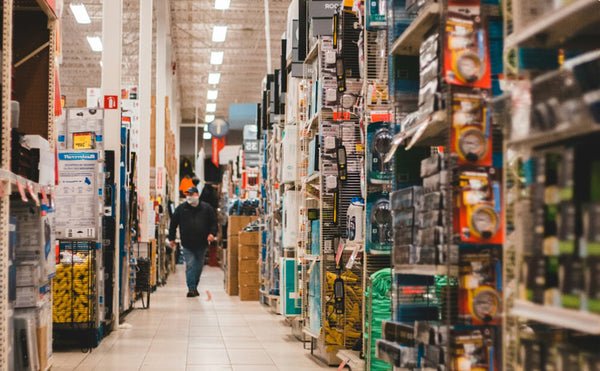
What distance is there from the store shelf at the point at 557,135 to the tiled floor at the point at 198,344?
3.69 metres

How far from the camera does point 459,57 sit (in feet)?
9.09

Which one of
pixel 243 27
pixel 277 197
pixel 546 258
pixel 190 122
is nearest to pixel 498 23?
pixel 546 258

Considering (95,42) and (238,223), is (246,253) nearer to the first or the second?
(238,223)

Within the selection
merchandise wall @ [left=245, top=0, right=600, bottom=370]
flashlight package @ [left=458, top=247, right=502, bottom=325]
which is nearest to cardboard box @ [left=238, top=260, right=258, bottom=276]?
merchandise wall @ [left=245, top=0, right=600, bottom=370]

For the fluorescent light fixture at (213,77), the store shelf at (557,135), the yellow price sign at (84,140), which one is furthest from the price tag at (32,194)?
the fluorescent light fixture at (213,77)

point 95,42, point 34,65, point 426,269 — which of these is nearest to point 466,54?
point 426,269

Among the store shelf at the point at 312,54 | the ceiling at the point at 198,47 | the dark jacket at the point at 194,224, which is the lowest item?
the dark jacket at the point at 194,224

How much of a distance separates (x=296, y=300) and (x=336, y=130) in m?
2.26

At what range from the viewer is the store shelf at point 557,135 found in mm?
1744

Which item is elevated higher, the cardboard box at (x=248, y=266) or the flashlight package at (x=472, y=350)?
the flashlight package at (x=472, y=350)

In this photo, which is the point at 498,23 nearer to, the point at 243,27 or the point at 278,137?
the point at 278,137

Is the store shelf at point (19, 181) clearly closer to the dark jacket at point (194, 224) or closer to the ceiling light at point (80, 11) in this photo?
the dark jacket at point (194, 224)

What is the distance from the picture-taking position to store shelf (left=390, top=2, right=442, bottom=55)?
9.40 ft

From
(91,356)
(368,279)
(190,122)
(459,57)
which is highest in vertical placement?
(190,122)
